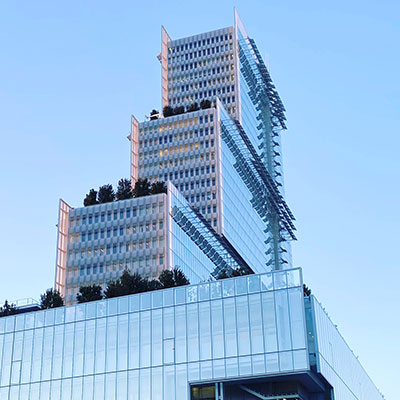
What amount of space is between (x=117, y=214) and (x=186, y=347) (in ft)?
259

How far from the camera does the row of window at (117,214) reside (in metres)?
149

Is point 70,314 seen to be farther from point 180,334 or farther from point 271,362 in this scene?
point 271,362

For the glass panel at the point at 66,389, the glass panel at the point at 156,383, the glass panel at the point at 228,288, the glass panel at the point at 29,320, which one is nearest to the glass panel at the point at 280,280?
the glass panel at the point at 228,288

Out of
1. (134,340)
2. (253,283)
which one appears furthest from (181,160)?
(253,283)

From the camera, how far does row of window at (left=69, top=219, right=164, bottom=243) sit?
487 feet

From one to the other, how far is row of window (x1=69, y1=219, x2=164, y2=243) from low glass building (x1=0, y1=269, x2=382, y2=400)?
62859mm

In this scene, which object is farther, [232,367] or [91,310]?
[91,310]

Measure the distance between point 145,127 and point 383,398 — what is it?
318 ft

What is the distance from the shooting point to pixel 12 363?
84.9 m

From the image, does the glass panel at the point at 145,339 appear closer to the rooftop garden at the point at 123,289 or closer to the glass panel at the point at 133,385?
the glass panel at the point at 133,385

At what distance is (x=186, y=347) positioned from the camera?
76.0 meters

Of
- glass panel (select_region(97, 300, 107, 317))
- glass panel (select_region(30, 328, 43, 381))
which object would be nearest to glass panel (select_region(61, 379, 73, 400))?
glass panel (select_region(30, 328, 43, 381))

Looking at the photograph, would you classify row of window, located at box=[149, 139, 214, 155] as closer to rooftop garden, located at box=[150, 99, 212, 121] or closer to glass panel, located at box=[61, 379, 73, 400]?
rooftop garden, located at box=[150, 99, 212, 121]

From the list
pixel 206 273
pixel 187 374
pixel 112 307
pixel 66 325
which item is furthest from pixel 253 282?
pixel 206 273
